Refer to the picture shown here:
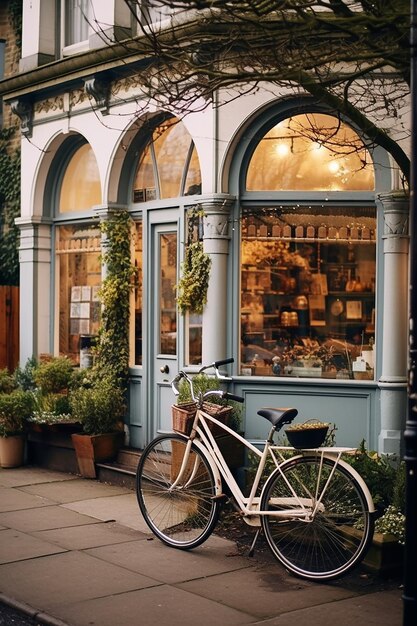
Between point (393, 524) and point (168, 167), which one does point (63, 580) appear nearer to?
point (393, 524)

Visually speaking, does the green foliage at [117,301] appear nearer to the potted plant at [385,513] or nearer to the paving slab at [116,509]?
the paving slab at [116,509]

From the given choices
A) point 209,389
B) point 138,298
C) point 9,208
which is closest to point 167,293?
point 138,298

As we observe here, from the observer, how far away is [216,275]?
11.2m

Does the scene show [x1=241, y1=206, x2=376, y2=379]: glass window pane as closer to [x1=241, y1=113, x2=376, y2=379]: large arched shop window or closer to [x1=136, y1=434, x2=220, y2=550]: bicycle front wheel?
[x1=241, y1=113, x2=376, y2=379]: large arched shop window

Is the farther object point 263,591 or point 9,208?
point 9,208

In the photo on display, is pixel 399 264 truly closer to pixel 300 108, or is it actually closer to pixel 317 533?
pixel 300 108

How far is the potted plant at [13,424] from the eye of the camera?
41.9 ft

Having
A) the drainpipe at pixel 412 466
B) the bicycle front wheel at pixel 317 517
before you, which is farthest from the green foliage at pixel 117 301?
the drainpipe at pixel 412 466

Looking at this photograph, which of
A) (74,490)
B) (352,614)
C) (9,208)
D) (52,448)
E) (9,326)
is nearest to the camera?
(352,614)

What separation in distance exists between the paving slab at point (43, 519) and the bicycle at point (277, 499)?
114 cm

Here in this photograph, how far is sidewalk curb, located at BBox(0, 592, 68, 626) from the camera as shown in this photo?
666 centimetres

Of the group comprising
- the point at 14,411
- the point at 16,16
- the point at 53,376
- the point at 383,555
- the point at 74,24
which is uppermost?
the point at 16,16

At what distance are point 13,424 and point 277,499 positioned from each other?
581 centimetres

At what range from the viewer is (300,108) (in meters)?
11.0
